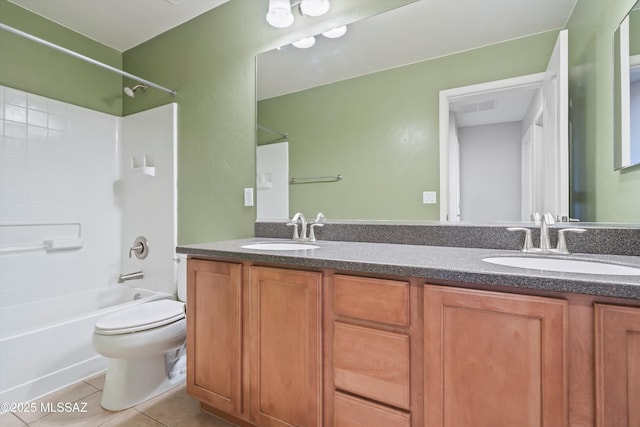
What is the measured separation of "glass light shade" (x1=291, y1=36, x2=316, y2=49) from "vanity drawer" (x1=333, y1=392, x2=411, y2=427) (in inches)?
69.6

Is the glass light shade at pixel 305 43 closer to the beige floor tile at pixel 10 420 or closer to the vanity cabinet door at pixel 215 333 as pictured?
the vanity cabinet door at pixel 215 333

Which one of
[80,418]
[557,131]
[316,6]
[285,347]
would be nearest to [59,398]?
[80,418]

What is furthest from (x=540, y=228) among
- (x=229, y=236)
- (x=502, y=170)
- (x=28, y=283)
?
(x=28, y=283)

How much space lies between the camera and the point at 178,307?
1.77 metres

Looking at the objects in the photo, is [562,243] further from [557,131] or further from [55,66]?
[55,66]

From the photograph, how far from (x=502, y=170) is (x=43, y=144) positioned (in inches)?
115

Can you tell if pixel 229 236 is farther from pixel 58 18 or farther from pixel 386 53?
pixel 58 18

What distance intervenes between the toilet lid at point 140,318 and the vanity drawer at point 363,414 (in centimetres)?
103

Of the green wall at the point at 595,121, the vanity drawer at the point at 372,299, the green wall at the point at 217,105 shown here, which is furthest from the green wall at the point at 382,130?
the vanity drawer at the point at 372,299

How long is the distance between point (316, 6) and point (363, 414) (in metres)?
1.96

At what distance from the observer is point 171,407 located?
156cm

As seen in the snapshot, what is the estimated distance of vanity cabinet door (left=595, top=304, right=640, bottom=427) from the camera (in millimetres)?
671

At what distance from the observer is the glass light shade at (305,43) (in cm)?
177

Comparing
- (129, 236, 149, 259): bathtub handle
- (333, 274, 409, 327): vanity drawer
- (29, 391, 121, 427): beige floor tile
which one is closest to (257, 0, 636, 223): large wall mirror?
(333, 274, 409, 327): vanity drawer
